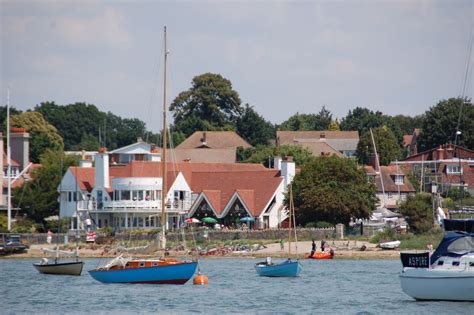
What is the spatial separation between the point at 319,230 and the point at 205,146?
64389 millimetres

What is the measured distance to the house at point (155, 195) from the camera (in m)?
109

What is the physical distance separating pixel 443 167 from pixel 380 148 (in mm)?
19364

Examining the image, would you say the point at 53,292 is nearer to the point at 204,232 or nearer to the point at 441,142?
the point at 204,232

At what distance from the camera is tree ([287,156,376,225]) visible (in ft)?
334

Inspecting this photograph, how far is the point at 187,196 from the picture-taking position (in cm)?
11300

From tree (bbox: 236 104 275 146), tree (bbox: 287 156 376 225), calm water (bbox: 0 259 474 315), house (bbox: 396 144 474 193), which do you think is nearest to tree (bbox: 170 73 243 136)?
tree (bbox: 236 104 275 146)

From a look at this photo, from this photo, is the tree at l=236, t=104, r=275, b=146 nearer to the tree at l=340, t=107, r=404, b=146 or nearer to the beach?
the tree at l=340, t=107, r=404, b=146

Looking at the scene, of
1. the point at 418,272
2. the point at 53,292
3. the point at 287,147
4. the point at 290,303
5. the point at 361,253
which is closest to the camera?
the point at 418,272

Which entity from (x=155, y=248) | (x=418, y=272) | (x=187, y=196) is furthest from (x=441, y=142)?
(x=418, y=272)

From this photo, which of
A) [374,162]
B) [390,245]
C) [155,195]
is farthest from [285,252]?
[374,162]

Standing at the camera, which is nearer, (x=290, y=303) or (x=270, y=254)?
(x=290, y=303)

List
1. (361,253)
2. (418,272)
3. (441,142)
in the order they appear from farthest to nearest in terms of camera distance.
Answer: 1. (441,142)
2. (361,253)
3. (418,272)

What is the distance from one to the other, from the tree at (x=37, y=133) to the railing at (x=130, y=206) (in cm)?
4572

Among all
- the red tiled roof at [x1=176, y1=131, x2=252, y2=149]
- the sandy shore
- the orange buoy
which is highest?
the red tiled roof at [x1=176, y1=131, x2=252, y2=149]
